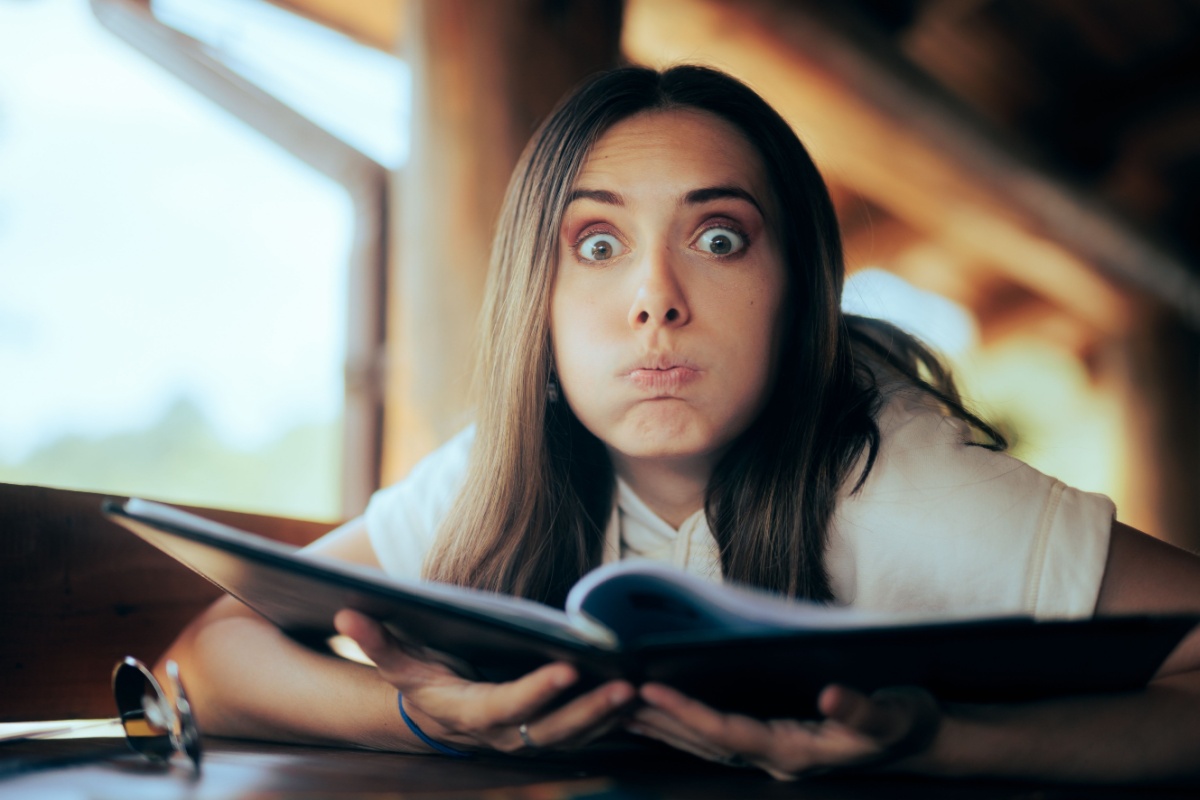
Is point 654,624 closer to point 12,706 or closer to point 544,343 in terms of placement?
point 544,343

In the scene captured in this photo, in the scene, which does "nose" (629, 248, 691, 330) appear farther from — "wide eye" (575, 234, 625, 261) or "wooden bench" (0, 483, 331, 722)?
"wooden bench" (0, 483, 331, 722)

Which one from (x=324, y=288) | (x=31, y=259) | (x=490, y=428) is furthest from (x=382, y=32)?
(x=490, y=428)

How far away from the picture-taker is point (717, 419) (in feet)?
2.88

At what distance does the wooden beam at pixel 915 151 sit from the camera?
268 centimetres

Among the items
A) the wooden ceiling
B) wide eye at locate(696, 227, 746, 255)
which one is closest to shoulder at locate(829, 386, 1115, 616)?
wide eye at locate(696, 227, 746, 255)

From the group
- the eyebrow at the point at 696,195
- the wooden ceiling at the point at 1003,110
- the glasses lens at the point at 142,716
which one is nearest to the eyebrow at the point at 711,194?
the eyebrow at the point at 696,195

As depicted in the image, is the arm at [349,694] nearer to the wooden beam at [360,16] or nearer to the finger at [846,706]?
the finger at [846,706]

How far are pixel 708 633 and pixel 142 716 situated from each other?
1.44 feet

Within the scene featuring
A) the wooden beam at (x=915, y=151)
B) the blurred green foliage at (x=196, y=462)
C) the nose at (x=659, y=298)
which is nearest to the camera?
the nose at (x=659, y=298)

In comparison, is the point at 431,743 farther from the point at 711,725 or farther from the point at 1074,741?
the point at 1074,741

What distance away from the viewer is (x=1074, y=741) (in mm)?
601

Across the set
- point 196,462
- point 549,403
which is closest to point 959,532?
point 549,403

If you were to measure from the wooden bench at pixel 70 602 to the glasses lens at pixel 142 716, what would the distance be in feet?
0.91

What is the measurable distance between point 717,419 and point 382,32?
2198mm
